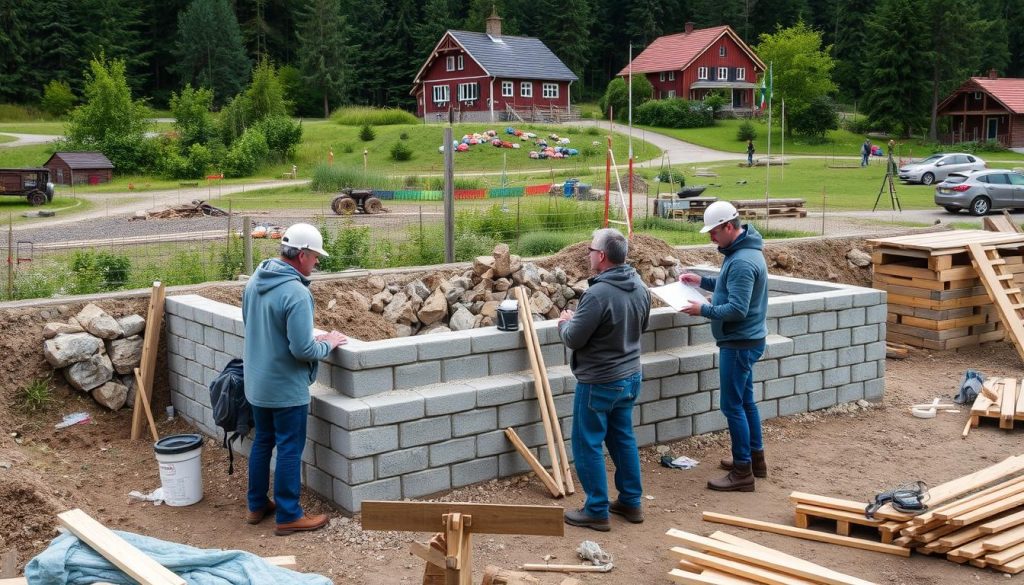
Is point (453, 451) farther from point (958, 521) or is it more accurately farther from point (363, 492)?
point (958, 521)

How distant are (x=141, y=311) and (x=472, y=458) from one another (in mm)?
3935

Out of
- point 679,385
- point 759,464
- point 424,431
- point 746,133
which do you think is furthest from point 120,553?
point 746,133

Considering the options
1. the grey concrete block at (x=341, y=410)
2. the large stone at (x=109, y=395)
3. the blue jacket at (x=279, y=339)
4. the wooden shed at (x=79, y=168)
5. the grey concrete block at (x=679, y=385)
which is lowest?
the large stone at (x=109, y=395)

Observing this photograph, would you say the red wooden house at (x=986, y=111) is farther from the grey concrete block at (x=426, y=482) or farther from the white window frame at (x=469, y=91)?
the grey concrete block at (x=426, y=482)

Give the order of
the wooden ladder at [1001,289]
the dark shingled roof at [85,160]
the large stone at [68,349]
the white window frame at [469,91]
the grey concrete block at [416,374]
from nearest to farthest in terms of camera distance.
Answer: the grey concrete block at [416,374] < the large stone at [68,349] < the wooden ladder at [1001,289] < the dark shingled roof at [85,160] < the white window frame at [469,91]

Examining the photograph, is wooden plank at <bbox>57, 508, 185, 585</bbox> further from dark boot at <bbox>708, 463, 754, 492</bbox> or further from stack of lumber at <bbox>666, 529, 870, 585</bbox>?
dark boot at <bbox>708, 463, 754, 492</bbox>

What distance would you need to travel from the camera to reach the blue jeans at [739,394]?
6777 mm

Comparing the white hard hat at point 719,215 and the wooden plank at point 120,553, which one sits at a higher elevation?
the white hard hat at point 719,215

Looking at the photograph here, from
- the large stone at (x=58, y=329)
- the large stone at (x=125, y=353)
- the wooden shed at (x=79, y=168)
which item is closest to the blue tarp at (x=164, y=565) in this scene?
the large stone at (x=125, y=353)

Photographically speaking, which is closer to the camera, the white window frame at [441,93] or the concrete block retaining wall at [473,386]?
the concrete block retaining wall at [473,386]

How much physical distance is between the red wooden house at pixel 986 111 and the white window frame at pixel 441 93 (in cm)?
2979

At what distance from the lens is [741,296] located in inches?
261

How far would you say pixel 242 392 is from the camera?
639 centimetres

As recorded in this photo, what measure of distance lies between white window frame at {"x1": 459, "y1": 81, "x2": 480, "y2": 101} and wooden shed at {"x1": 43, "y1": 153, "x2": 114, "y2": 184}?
29.6 meters
